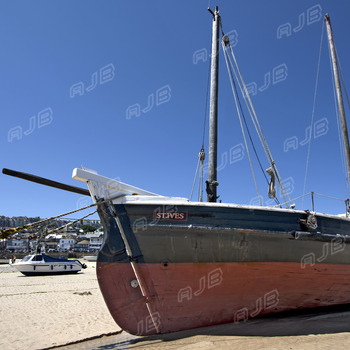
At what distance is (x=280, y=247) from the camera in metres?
6.09

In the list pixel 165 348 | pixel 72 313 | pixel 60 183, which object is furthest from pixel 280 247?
pixel 72 313

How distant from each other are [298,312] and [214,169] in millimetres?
4378

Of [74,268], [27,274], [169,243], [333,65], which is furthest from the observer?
[74,268]

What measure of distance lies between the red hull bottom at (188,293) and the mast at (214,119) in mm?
2038

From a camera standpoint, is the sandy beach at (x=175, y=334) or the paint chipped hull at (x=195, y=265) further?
the paint chipped hull at (x=195, y=265)

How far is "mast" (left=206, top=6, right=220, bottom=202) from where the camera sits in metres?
7.11

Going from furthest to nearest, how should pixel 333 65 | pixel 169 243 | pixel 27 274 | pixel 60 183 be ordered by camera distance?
1. pixel 27 274
2. pixel 333 65
3. pixel 60 183
4. pixel 169 243

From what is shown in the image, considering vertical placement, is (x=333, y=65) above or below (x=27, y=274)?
above

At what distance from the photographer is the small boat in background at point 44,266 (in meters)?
21.1

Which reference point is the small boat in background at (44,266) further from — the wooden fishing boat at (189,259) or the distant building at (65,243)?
the distant building at (65,243)

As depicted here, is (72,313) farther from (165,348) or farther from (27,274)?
(27,274)
